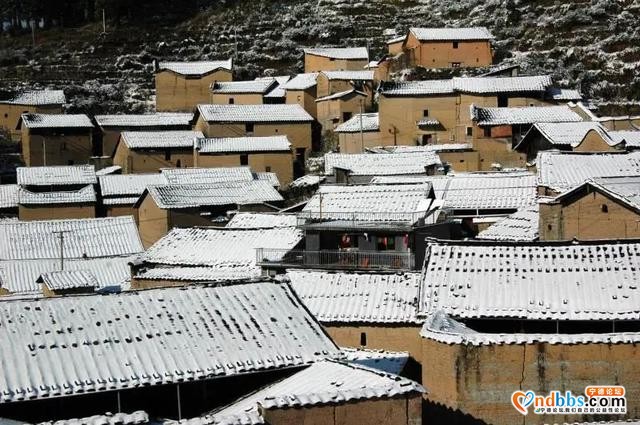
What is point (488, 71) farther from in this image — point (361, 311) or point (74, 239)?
point (361, 311)

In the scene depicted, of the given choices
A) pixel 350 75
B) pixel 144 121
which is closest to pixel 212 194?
pixel 144 121

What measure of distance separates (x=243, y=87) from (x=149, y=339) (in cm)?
5337

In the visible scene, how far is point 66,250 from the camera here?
143 ft

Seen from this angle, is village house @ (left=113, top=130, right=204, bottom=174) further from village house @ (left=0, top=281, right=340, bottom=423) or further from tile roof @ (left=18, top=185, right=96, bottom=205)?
village house @ (left=0, top=281, right=340, bottom=423)

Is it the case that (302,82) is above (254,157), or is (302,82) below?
above

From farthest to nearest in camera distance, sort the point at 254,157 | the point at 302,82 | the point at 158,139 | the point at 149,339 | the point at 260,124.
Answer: the point at 302,82
the point at 260,124
the point at 158,139
the point at 254,157
the point at 149,339

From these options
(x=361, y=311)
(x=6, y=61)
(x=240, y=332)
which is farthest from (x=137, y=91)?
(x=240, y=332)

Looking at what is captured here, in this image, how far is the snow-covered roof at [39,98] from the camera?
68312 millimetres

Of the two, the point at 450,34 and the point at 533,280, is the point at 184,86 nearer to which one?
the point at 450,34

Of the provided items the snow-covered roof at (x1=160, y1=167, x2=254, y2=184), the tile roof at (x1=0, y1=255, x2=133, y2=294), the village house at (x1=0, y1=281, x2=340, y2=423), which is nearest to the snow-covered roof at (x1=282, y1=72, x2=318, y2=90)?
the snow-covered roof at (x1=160, y1=167, x2=254, y2=184)

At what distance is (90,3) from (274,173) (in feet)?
178

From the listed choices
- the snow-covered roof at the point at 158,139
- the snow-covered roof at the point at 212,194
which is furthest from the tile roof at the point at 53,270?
the snow-covered roof at the point at 158,139

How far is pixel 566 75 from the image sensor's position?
65250mm

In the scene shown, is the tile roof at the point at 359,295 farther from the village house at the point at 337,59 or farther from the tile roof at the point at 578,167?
the village house at the point at 337,59
